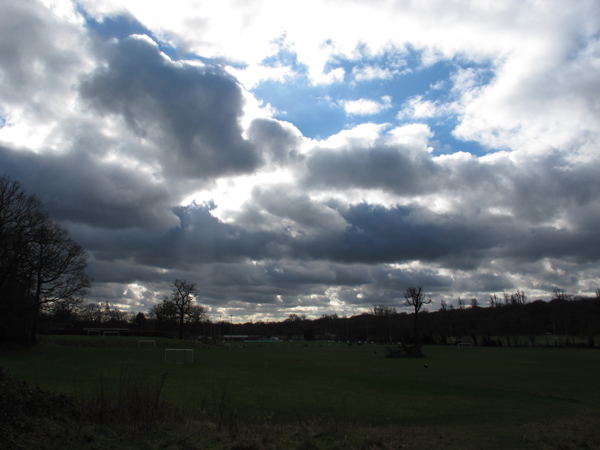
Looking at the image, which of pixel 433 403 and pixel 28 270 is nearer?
pixel 433 403

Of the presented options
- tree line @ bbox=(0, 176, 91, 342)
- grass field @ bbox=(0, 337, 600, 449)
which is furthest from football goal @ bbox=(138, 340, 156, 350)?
grass field @ bbox=(0, 337, 600, 449)

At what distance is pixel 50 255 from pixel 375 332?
142308 millimetres

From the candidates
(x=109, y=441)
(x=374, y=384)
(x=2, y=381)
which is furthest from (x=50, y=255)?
(x=109, y=441)

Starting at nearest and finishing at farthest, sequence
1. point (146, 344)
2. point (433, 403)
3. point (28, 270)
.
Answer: point (433, 403) < point (28, 270) < point (146, 344)

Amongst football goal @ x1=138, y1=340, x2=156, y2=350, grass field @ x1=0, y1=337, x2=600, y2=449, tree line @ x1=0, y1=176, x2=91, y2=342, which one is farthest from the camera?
football goal @ x1=138, y1=340, x2=156, y2=350

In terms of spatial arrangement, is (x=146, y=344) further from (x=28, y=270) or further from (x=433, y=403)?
Answer: (x=433, y=403)

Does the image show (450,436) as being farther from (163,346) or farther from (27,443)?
(163,346)

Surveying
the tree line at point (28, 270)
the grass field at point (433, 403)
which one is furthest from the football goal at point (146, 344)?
the grass field at point (433, 403)

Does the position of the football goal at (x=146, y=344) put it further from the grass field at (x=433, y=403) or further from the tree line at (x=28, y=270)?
the grass field at (x=433, y=403)

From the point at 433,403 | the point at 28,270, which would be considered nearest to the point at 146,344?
the point at 28,270

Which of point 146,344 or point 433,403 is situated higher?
point 433,403

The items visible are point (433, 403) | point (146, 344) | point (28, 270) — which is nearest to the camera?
point (433, 403)

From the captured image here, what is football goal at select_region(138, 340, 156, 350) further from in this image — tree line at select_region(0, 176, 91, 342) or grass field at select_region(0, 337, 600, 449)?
grass field at select_region(0, 337, 600, 449)

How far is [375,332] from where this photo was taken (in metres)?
168
